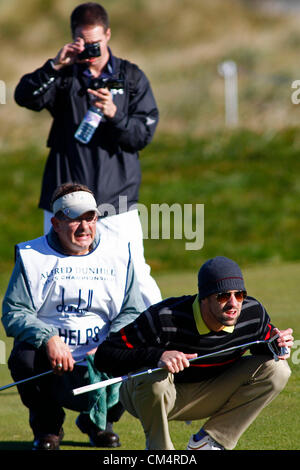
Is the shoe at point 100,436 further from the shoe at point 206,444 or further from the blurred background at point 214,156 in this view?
the blurred background at point 214,156

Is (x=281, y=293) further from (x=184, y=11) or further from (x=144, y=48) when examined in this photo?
(x=184, y=11)

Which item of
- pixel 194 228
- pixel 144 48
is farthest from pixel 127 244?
pixel 144 48

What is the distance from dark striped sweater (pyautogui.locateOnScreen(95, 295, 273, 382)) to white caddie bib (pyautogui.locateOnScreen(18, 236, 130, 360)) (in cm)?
42

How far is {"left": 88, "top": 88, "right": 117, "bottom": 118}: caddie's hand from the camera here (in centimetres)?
573

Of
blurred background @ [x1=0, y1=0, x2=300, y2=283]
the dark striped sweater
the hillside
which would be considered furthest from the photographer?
the hillside

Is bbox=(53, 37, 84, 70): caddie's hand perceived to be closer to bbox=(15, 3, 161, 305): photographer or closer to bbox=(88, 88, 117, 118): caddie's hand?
bbox=(15, 3, 161, 305): photographer

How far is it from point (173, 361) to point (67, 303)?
817 mm

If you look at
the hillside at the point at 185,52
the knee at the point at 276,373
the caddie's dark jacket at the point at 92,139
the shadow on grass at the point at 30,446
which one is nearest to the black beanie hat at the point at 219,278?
the knee at the point at 276,373

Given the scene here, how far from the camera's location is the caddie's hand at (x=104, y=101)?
226 inches

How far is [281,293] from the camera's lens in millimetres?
9648

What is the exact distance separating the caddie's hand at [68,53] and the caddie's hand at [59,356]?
2.07 metres

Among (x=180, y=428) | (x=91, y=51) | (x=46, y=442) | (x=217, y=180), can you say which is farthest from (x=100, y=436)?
(x=217, y=180)

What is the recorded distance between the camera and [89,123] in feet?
19.0

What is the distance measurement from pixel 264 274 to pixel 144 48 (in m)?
37.6
